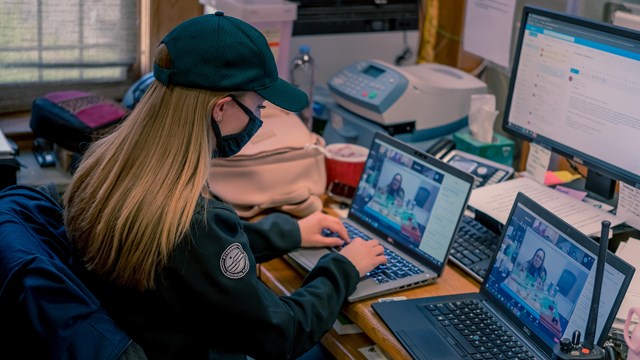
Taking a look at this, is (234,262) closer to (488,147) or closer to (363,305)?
(363,305)

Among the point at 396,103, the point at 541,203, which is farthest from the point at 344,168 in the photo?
the point at 541,203

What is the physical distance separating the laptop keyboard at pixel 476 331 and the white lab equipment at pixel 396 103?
2.71 ft

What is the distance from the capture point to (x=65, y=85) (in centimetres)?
272

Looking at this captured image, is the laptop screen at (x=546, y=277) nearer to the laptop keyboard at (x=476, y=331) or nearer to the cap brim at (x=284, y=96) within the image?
the laptop keyboard at (x=476, y=331)

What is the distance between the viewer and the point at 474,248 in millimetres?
1907

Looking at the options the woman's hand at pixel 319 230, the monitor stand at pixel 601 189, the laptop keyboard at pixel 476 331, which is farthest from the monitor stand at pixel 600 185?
the woman's hand at pixel 319 230

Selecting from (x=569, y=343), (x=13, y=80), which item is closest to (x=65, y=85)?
(x=13, y=80)

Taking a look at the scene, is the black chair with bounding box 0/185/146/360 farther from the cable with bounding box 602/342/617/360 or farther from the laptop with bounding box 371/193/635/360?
the cable with bounding box 602/342/617/360

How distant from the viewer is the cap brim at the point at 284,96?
152 centimetres

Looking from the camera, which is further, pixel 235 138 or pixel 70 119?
pixel 70 119

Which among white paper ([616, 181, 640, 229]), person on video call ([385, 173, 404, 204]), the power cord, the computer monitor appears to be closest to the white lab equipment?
the computer monitor

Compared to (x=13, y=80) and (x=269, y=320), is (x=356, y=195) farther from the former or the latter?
(x=13, y=80)

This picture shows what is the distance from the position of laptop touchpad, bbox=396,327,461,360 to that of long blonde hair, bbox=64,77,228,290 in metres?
0.48

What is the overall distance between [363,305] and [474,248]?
333 mm
